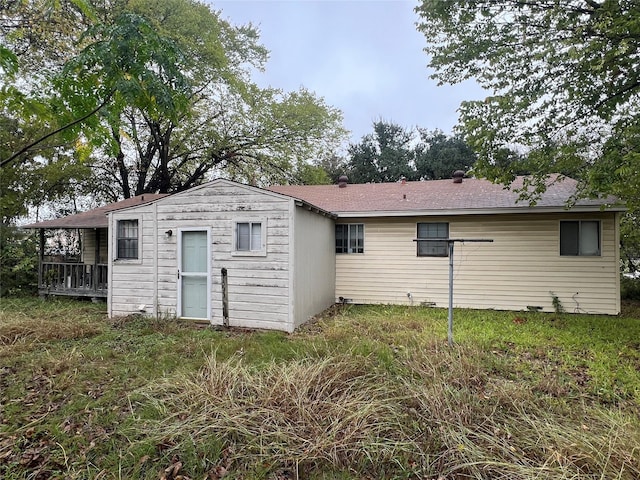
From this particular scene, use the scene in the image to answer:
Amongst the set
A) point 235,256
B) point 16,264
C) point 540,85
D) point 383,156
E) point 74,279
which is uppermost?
point 383,156

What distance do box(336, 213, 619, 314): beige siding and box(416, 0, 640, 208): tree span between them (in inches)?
69.5

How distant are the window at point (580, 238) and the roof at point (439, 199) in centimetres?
64

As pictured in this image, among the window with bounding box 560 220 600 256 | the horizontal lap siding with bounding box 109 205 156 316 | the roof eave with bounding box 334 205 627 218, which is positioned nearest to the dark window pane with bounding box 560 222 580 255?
the window with bounding box 560 220 600 256

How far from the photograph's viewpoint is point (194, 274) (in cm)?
699

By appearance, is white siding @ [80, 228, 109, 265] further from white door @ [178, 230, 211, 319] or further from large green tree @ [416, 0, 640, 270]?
large green tree @ [416, 0, 640, 270]

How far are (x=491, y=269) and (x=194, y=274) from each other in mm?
7145

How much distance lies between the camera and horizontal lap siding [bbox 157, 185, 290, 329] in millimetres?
6398

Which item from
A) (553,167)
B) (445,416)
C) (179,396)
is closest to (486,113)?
(553,167)

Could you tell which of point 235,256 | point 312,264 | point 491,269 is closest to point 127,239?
point 235,256

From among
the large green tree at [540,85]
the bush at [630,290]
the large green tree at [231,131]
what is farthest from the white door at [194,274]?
the bush at [630,290]

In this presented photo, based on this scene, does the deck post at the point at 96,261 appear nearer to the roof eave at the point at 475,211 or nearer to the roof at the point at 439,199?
the roof at the point at 439,199

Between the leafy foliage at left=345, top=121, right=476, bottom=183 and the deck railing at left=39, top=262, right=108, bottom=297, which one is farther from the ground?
the leafy foliage at left=345, top=121, right=476, bottom=183

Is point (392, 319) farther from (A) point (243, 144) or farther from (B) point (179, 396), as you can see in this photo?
(A) point (243, 144)

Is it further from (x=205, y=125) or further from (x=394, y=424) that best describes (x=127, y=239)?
(x=205, y=125)
